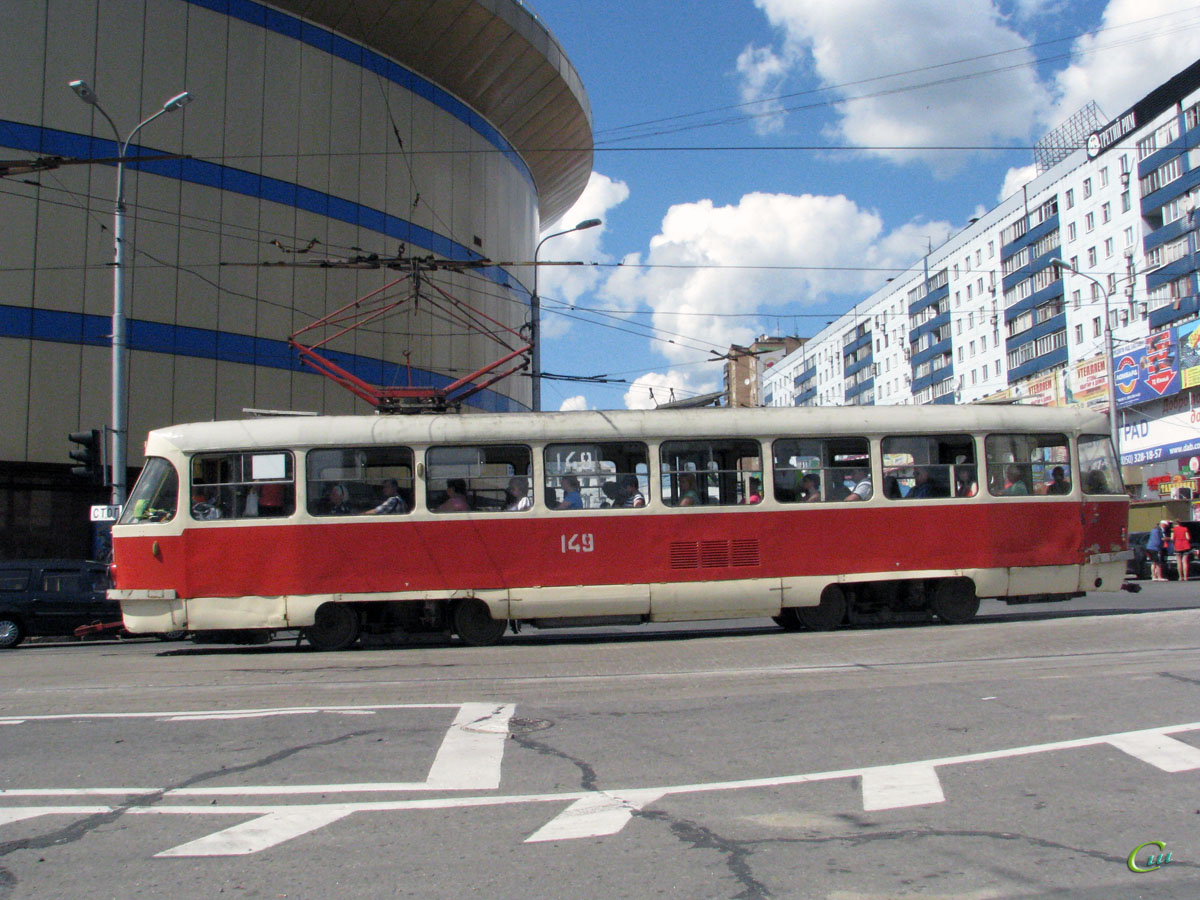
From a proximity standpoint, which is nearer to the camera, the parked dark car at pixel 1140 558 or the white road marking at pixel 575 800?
the white road marking at pixel 575 800

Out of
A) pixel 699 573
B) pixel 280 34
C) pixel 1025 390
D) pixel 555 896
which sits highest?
pixel 280 34

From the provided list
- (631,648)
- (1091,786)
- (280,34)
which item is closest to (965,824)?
(1091,786)

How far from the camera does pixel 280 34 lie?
30641 millimetres

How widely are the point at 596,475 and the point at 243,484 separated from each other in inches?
173

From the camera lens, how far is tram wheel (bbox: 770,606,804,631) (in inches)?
552

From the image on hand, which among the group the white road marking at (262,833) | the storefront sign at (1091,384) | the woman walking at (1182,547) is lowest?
the white road marking at (262,833)

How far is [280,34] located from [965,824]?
31279 millimetres

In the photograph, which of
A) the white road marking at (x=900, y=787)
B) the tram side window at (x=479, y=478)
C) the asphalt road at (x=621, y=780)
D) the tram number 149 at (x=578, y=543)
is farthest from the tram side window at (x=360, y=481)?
the white road marking at (x=900, y=787)

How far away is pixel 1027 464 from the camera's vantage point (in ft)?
46.2

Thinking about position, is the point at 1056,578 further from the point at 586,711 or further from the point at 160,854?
the point at 160,854

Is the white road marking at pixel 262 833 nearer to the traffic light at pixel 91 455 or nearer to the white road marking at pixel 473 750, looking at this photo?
the white road marking at pixel 473 750

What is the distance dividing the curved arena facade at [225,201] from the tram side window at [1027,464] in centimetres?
1256

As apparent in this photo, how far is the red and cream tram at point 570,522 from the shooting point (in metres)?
12.8

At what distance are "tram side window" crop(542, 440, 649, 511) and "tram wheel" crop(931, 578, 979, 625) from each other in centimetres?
422
